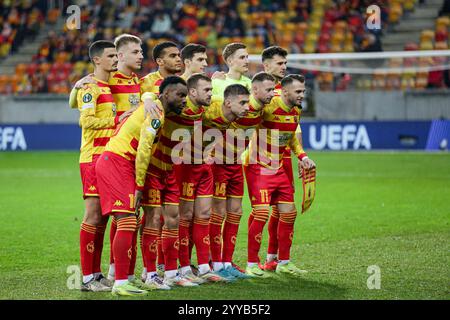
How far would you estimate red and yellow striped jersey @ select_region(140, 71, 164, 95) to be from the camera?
9117mm

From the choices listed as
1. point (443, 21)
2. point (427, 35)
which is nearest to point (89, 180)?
point (427, 35)

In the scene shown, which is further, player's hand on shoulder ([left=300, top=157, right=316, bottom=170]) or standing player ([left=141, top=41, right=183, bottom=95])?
player's hand on shoulder ([left=300, top=157, right=316, bottom=170])

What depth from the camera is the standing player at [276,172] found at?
30.5 ft

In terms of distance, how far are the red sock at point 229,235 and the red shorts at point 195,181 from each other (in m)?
0.51

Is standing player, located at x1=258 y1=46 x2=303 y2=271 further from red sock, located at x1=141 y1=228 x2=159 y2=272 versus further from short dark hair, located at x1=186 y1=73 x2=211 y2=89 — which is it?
red sock, located at x1=141 y1=228 x2=159 y2=272

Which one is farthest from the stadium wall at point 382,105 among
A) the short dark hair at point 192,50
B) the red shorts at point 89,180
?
the red shorts at point 89,180

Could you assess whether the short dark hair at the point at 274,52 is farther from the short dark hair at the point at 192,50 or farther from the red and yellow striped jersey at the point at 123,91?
the red and yellow striped jersey at the point at 123,91

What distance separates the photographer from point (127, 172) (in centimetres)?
793

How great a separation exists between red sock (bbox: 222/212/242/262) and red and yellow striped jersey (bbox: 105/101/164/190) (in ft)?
5.10

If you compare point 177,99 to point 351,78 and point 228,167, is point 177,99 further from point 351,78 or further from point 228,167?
point 351,78

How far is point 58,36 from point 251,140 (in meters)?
25.4

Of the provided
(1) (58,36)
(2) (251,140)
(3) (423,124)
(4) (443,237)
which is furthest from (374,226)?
(1) (58,36)

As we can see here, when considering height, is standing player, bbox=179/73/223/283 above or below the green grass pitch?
above

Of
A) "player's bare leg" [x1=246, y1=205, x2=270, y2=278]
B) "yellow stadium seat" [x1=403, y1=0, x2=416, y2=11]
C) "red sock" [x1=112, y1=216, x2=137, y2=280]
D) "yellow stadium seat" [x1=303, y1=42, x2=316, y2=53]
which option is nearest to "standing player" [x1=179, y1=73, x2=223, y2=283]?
"player's bare leg" [x1=246, y1=205, x2=270, y2=278]
